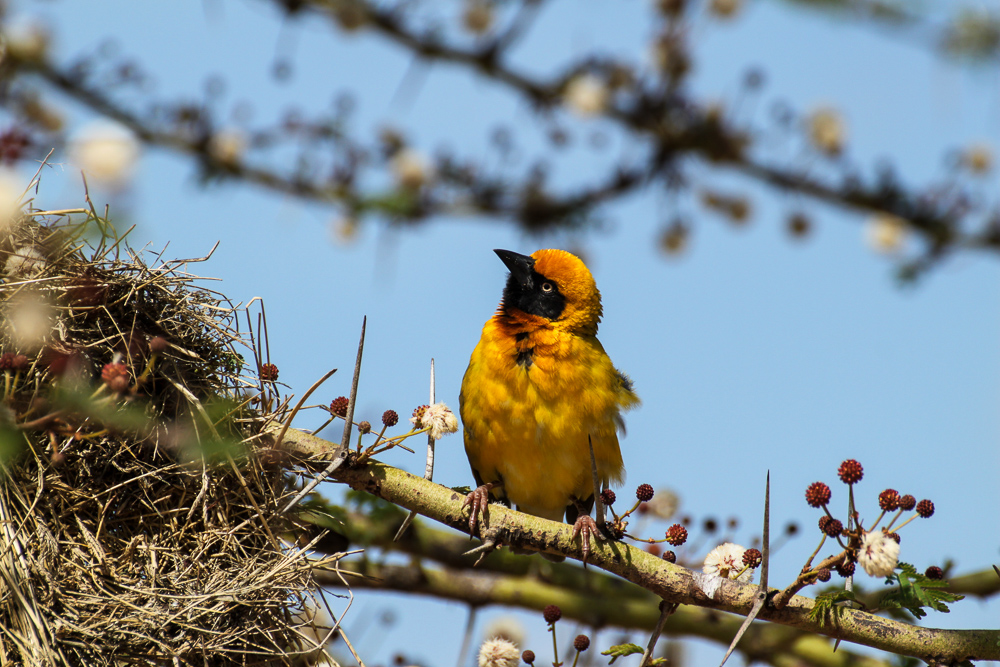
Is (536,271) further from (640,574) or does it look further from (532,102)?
(640,574)

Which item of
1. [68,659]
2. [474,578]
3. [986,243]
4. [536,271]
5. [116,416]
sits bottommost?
[68,659]

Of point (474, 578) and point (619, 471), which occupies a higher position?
point (619, 471)

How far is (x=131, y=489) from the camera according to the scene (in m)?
3.27

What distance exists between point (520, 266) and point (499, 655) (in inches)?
94.6

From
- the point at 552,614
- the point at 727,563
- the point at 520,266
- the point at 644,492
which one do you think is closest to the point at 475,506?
the point at 552,614

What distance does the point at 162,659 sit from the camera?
9.80 ft

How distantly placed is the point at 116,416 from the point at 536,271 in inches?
127

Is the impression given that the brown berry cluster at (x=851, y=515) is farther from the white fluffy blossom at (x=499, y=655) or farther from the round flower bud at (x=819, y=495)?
the white fluffy blossom at (x=499, y=655)

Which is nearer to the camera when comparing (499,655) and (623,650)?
(623,650)

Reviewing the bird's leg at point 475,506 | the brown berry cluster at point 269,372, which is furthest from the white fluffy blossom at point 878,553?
the brown berry cluster at point 269,372

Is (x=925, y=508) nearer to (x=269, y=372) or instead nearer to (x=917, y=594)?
(x=917, y=594)

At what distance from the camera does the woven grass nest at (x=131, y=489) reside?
9.66 ft

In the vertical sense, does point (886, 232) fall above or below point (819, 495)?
above

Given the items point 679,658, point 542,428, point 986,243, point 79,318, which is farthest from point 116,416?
point 986,243
